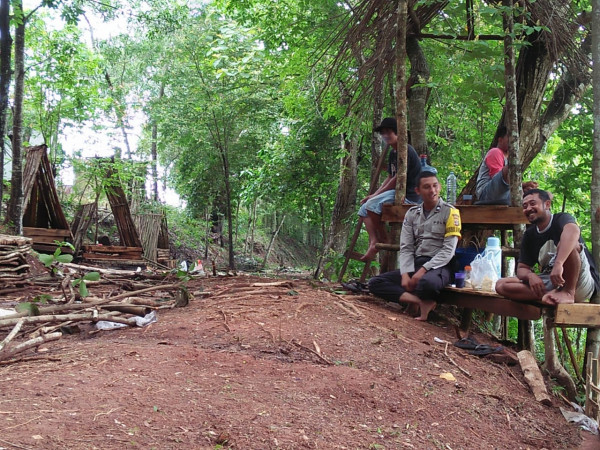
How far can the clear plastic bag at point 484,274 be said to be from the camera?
16.5 ft

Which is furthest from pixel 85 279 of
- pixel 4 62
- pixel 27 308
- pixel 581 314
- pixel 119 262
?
pixel 119 262

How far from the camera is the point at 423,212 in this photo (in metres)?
5.22

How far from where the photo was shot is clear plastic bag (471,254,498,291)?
198 inches

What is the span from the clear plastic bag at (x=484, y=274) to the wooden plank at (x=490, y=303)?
0.20 meters

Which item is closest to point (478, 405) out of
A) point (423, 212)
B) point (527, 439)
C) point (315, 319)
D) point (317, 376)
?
point (527, 439)

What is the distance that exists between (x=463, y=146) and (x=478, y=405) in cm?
887

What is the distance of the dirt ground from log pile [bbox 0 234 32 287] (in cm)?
281

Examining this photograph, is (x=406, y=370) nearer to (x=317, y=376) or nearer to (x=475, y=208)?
(x=317, y=376)

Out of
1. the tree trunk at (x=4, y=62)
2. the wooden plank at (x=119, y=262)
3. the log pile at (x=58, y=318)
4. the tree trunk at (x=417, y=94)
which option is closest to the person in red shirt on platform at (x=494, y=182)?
the tree trunk at (x=417, y=94)

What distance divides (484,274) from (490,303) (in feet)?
1.41

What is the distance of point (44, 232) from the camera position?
1079 centimetres

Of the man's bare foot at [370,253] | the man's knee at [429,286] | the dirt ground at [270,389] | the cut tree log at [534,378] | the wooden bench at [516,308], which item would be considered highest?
the man's bare foot at [370,253]

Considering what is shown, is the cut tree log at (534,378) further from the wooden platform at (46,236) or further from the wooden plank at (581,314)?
the wooden platform at (46,236)

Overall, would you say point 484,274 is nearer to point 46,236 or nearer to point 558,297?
point 558,297
